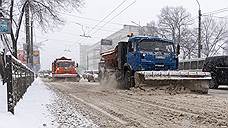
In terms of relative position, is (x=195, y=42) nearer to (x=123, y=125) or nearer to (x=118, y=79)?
(x=118, y=79)

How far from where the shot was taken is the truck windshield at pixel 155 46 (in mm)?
17734

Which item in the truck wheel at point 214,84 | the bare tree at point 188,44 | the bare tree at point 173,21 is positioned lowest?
the truck wheel at point 214,84

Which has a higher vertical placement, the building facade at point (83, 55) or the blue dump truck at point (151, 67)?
the building facade at point (83, 55)

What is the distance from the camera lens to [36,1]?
2458 centimetres

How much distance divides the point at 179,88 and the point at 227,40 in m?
58.2

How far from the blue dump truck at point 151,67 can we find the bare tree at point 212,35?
49255 mm

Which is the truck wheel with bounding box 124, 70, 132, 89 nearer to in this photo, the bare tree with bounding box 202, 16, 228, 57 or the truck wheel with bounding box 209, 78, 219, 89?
the truck wheel with bounding box 209, 78, 219, 89

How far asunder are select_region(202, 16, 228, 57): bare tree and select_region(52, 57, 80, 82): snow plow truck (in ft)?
104

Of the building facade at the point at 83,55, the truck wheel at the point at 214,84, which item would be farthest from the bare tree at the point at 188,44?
the building facade at the point at 83,55

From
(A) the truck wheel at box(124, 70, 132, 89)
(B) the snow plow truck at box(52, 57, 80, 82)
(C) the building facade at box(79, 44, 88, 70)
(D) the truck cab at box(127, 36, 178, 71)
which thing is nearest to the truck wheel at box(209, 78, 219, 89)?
(D) the truck cab at box(127, 36, 178, 71)

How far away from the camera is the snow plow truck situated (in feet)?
135

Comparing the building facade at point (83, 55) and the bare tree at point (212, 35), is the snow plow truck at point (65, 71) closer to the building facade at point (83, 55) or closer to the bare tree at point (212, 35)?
the bare tree at point (212, 35)

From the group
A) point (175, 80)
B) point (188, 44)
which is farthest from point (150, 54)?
point (188, 44)

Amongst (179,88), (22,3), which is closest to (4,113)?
(179,88)
